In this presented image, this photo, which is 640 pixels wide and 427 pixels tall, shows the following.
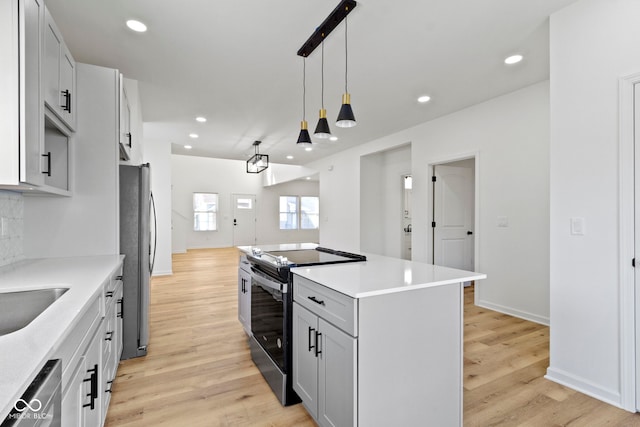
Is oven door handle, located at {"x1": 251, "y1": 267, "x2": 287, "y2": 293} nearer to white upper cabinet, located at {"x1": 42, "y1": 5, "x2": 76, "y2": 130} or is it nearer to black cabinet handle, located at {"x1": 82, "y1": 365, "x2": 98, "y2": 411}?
black cabinet handle, located at {"x1": 82, "y1": 365, "x2": 98, "y2": 411}

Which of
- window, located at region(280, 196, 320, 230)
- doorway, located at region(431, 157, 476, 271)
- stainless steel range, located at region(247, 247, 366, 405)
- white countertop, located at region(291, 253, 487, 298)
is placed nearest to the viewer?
white countertop, located at region(291, 253, 487, 298)

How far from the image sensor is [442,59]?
117 inches

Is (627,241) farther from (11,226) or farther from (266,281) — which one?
(11,226)

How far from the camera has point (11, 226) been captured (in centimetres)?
201

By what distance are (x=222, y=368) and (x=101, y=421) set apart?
1.06 meters

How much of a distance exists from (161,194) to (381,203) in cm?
447

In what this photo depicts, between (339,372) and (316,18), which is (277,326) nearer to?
Result: (339,372)

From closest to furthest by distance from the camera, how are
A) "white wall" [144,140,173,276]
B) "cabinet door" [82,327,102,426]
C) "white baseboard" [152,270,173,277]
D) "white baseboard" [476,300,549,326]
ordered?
"cabinet door" [82,327,102,426]
"white baseboard" [476,300,549,326]
"white wall" [144,140,173,276]
"white baseboard" [152,270,173,277]

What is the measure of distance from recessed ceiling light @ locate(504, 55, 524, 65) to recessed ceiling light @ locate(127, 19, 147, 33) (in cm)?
319

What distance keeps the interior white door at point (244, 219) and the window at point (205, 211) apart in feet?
2.25

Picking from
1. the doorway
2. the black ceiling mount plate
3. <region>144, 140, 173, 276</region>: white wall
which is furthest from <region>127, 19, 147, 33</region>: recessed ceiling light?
the doorway

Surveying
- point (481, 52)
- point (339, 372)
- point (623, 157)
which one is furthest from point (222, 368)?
point (481, 52)

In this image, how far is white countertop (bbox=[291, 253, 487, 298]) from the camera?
1480 mm

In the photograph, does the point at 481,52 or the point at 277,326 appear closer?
the point at 277,326
